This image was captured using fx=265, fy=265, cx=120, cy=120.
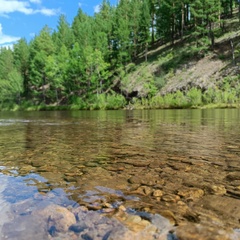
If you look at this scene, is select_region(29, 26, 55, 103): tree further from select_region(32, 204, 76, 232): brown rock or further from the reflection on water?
select_region(32, 204, 76, 232): brown rock

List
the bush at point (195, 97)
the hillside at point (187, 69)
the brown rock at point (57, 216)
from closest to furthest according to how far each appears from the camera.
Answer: the brown rock at point (57, 216) → the bush at point (195, 97) → the hillside at point (187, 69)

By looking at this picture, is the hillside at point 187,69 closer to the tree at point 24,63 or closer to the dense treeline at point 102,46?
the dense treeline at point 102,46

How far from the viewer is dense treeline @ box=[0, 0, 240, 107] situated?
154 ft

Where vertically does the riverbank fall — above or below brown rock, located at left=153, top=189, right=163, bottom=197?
above

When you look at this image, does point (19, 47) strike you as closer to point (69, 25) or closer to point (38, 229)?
point (69, 25)

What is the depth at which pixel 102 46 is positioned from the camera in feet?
180

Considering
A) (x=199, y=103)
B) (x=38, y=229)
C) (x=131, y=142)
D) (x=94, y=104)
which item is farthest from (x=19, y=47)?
(x=38, y=229)

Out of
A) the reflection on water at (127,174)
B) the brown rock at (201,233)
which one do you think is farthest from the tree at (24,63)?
the brown rock at (201,233)

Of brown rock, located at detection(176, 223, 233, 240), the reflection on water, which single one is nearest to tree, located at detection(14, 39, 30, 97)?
the reflection on water

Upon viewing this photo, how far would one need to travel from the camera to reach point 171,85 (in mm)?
39312

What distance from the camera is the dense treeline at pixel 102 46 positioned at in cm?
4684

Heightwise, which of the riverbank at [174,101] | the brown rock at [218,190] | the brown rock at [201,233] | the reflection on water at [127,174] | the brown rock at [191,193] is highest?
the riverbank at [174,101]

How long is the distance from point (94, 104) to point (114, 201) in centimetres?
4042

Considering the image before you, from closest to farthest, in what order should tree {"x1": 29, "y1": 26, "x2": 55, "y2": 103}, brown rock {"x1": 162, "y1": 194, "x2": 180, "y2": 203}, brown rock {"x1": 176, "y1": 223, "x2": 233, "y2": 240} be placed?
brown rock {"x1": 176, "y1": 223, "x2": 233, "y2": 240}, brown rock {"x1": 162, "y1": 194, "x2": 180, "y2": 203}, tree {"x1": 29, "y1": 26, "x2": 55, "y2": 103}
